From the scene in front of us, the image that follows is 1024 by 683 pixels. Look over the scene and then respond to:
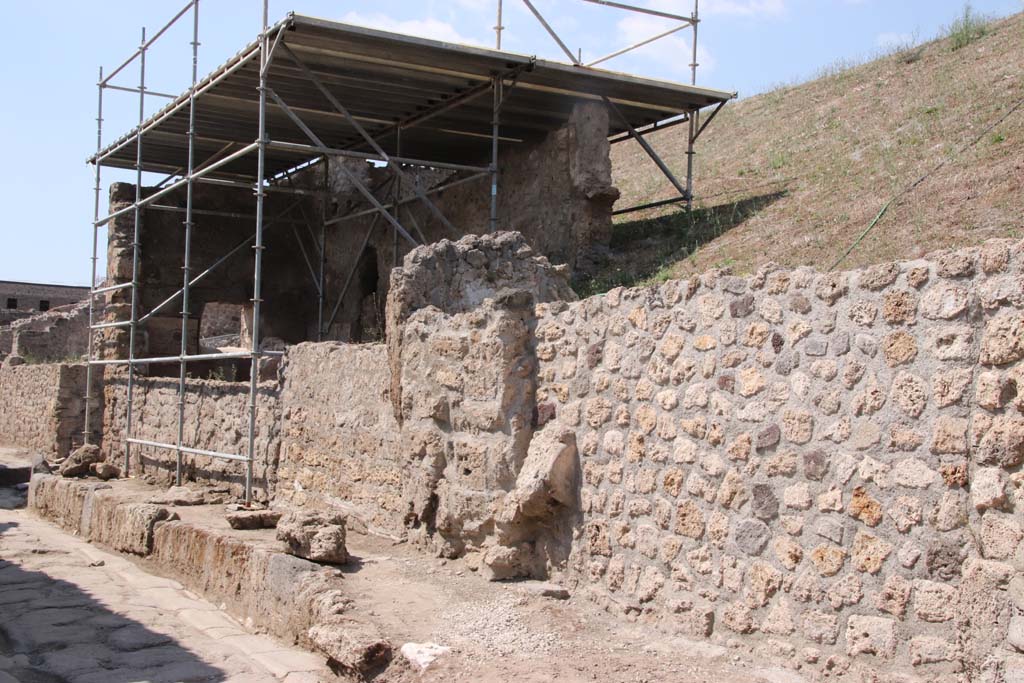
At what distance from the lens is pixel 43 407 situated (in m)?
15.7

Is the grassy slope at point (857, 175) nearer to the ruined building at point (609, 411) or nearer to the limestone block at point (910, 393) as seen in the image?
the ruined building at point (609, 411)

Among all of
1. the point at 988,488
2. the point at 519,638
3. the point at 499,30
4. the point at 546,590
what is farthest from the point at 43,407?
the point at 988,488

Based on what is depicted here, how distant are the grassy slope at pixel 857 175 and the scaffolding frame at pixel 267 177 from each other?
107 centimetres

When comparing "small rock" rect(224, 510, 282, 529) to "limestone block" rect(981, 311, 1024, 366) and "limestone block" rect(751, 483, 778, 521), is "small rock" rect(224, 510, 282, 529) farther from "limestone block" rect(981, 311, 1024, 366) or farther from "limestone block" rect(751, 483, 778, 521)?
"limestone block" rect(981, 311, 1024, 366)

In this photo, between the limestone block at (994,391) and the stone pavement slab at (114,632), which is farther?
the stone pavement slab at (114,632)

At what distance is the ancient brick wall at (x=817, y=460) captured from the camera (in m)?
3.66

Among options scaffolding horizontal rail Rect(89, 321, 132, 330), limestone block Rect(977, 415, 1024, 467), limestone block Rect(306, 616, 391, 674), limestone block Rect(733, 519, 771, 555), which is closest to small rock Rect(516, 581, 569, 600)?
limestone block Rect(306, 616, 391, 674)

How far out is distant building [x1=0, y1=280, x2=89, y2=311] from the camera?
33031 millimetres

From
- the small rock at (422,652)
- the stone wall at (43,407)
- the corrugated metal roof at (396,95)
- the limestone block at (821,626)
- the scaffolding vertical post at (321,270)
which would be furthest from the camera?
the stone wall at (43,407)

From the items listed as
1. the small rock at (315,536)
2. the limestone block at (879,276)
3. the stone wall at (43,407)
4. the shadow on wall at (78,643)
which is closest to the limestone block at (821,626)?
the limestone block at (879,276)

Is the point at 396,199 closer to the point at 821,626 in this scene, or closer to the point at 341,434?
the point at 341,434

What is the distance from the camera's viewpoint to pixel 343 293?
46.8ft

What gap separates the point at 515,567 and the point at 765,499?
1988 mm

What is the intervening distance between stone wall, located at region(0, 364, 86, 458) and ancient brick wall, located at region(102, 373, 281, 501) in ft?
2.98
